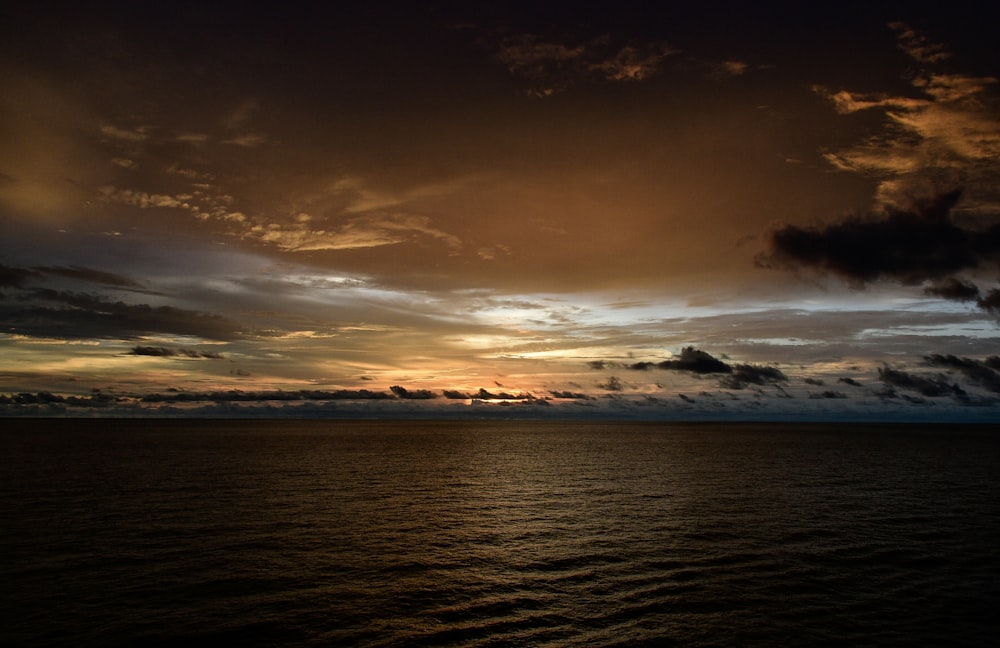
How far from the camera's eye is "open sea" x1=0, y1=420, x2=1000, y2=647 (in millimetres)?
26016

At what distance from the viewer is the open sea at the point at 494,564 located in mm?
26016

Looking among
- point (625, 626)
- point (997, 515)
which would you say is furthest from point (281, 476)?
point (997, 515)

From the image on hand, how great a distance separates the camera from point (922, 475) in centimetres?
8856

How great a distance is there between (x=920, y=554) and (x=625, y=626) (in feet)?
85.2

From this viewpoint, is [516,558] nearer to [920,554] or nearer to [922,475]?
[920,554]

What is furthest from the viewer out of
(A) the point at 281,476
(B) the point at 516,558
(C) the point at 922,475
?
(C) the point at 922,475

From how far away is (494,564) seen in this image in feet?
120

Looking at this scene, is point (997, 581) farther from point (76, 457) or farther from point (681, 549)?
point (76, 457)

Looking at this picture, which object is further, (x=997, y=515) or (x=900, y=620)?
(x=997, y=515)

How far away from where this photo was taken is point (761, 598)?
98.6ft

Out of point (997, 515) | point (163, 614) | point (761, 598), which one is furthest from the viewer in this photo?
point (997, 515)

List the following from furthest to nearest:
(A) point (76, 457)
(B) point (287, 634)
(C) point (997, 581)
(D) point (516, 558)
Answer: (A) point (76, 457)
(D) point (516, 558)
(C) point (997, 581)
(B) point (287, 634)

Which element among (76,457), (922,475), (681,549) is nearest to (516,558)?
(681,549)

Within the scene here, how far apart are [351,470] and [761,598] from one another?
74398 millimetres
